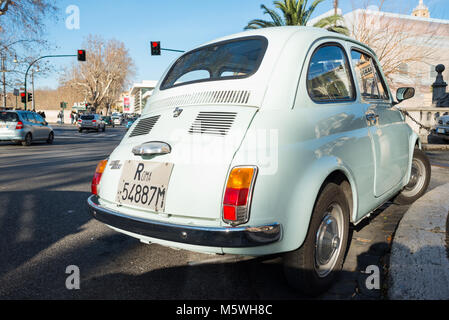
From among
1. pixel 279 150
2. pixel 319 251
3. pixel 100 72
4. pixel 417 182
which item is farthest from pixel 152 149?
pixel 100 72

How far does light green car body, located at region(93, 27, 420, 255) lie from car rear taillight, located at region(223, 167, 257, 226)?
0.03 meters

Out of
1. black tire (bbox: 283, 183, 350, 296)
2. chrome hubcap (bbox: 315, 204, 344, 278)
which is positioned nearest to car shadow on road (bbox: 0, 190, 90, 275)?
black tire (bbox: 283, 183, 350, 296)

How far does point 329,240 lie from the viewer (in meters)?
2.31

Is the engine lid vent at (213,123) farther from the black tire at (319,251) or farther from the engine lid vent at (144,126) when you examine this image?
the black tire at (319,251)

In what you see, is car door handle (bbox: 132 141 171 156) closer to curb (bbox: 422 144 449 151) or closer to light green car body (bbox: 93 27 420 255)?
light green car body (bbox: 93 27 420 255)

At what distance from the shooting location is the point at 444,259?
95.1 inches

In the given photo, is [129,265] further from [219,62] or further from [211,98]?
[219,62]

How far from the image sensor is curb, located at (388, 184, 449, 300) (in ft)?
6.76

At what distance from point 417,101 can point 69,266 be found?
36680mm

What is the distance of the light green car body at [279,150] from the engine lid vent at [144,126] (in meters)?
0.07

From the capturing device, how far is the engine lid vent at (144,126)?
2.57 m

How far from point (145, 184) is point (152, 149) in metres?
0.23
